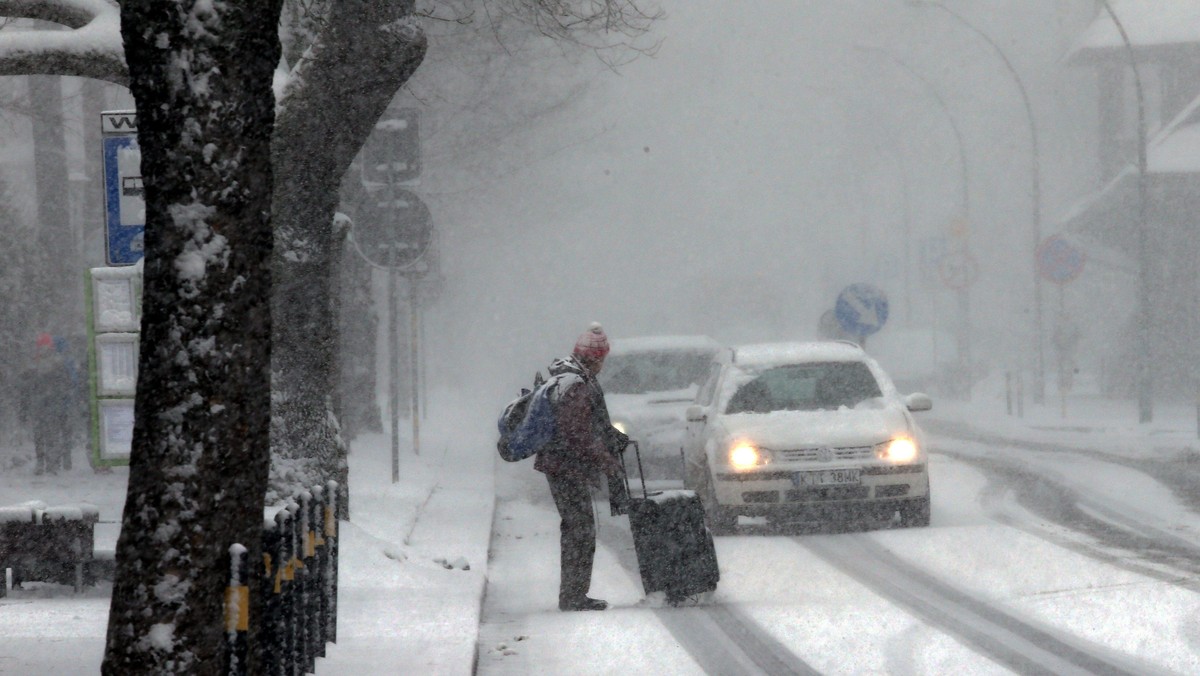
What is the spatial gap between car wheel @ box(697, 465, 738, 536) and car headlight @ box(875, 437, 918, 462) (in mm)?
1231

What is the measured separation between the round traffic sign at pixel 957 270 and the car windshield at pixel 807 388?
18.8 meters

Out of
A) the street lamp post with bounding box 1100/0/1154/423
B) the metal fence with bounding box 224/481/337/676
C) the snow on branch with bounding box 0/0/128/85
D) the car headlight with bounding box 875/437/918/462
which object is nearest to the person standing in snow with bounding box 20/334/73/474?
the snow on branch with bounding box 0/0/128/85

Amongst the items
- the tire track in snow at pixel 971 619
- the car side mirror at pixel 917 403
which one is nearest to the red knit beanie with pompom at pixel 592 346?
the tire track in snow at pixel 971 619

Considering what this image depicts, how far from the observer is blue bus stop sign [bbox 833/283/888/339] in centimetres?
2416

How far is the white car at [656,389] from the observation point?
1800 cm

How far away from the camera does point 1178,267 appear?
116ft

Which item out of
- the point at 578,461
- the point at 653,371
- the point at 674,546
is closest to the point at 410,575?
the point at 578,461

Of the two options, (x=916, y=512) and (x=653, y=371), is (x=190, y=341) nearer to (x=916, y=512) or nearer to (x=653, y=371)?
(x=916, y=512)

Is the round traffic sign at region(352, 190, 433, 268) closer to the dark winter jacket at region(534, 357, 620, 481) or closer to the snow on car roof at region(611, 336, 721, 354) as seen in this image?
the snow on car roof at region(611, 336, 721, 354)

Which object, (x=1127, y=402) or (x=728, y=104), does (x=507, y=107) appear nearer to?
(x=1127, y=402)

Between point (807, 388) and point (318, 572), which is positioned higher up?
point (807, 388)

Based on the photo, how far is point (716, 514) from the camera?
13438mm

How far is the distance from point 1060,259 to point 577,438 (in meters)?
19.4

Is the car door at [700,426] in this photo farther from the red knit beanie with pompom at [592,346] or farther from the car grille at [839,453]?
the red knit beanie with pompom at [592,346]
